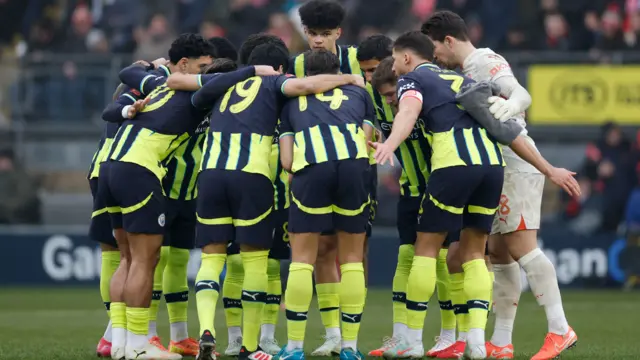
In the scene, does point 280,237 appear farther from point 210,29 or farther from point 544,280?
point 210,29

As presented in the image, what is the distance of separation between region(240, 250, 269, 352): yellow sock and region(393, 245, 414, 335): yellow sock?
1.23 m

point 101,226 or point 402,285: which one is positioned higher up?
point 101,226

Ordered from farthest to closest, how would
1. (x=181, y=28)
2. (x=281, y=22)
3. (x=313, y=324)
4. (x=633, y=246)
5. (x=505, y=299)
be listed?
(x=181, y=28), (x=281, y=22), (x=633, y=246), (x=313, y=324), (x=505, y=299)

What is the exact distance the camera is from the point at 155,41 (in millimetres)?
19219

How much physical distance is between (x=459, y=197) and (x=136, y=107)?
2.49 metres

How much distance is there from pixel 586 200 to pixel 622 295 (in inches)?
101

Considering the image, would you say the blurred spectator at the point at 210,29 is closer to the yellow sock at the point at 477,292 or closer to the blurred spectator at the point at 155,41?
the blurred spectator at the point at 155,41

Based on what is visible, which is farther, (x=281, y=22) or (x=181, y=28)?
(x=181, y=28)

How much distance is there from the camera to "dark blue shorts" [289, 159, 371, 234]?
820 centimetres

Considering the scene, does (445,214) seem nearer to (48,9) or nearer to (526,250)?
(526,250)

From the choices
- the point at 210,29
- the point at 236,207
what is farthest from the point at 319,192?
the point at 210,29

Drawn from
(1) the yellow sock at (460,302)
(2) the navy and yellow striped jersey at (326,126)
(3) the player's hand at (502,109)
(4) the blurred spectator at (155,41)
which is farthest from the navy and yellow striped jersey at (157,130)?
(4) the blurred spectator at (155,41)

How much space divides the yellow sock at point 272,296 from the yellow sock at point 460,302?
4.50 ft

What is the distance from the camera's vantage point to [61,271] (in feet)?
58.7
